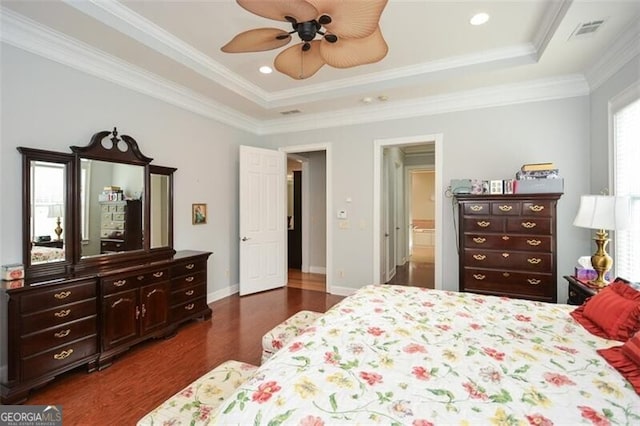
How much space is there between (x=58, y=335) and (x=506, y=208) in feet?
13.7

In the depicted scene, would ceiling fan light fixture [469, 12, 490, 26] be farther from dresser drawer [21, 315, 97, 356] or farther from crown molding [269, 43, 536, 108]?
dresser drawer [21, 315, 97, 356]

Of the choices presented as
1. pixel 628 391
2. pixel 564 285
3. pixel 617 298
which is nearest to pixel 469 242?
pixel 564 285

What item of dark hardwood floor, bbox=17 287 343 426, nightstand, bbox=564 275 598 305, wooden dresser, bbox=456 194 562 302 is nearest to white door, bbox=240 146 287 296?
dark hardwood floor, bbox=17 287 343 426

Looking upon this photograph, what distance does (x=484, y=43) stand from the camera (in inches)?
118

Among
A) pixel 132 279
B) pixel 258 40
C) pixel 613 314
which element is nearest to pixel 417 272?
pixel 613 314

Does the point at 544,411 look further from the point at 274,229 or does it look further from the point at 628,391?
the point at 274,229

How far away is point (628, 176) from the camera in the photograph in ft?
8.50

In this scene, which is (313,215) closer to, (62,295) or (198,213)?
(198,213)

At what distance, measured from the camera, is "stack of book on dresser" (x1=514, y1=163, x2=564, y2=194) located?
3.10 metres

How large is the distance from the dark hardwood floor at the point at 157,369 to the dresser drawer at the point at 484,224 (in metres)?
2.11

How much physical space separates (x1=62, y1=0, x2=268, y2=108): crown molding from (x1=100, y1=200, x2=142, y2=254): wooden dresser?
1559 mm

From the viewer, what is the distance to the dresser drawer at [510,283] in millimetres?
3057

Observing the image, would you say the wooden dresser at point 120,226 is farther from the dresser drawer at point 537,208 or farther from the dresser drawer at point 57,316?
the dresser drawer at point 537,208

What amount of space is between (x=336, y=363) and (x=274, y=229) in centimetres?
383
